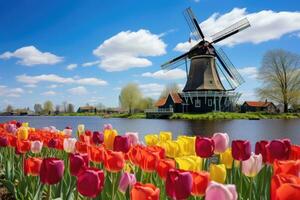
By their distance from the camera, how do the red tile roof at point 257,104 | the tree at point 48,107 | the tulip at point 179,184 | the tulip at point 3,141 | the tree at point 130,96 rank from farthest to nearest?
the tree at point 48,107 < the tree at point 130,96 < the red tile roof at point 257,104 < the tulip at point 3,141 < the tulip at point 179,184

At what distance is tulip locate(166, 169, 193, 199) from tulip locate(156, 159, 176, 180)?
1.63 feet

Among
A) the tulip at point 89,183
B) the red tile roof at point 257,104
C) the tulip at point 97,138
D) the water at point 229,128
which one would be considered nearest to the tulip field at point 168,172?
the tulip at point 89,183

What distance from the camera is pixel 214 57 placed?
47.2m

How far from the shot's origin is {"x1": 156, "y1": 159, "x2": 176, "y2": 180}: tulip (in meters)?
2.38

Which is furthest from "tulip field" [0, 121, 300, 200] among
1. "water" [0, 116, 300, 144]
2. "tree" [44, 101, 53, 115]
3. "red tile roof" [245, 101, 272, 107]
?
"tree" [44, 101, 53, 115]

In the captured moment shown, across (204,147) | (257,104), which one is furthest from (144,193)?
(257,104)

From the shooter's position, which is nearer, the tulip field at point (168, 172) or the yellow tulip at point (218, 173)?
the tulip field at point (168, 172)

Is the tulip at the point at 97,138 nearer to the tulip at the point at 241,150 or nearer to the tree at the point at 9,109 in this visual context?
the tulip at the point at 241,150

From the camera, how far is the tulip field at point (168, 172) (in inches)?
63.9

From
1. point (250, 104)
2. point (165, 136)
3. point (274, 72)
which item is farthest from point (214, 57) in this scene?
point (165, 136)

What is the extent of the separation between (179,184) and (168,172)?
10 centimetres

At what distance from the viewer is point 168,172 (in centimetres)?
192

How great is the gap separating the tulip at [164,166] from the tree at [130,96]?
247ft

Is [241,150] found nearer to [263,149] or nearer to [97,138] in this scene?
[263,149]
